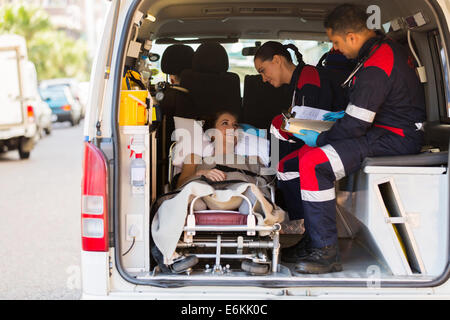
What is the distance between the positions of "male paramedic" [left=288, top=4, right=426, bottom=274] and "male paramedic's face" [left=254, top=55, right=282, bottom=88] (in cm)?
77

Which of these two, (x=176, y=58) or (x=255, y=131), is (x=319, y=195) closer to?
(x=255, y=131)

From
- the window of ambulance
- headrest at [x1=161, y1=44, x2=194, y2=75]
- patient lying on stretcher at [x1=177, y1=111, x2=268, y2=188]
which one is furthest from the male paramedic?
headrest at [x1=161, y1=44, x2=194, y2=75]

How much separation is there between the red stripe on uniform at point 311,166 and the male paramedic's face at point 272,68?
1.01 meters

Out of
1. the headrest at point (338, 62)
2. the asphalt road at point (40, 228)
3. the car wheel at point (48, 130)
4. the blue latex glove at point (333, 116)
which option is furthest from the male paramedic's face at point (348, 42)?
the car wheel at point (48, 130)

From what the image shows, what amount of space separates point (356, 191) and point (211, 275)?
3.43ft

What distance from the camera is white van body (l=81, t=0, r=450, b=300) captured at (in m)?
3.40

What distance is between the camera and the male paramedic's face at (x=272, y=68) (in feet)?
15.3

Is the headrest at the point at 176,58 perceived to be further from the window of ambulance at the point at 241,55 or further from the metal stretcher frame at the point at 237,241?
the metal stretcher frame at the point at 237,241

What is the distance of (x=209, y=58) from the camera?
18.3ft

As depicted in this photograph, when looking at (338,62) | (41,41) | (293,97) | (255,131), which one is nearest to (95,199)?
(293,97)
